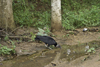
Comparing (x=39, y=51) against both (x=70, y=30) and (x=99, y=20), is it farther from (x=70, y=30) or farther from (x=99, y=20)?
(x=99, y=20)

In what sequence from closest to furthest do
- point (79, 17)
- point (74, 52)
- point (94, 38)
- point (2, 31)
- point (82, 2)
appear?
point (74, 52)
point (2, 31)
point (94, 38)
point (79, 17)
point (82, 2)

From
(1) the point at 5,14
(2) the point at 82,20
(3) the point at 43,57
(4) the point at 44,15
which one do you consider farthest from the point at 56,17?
(3) the point at 43,57

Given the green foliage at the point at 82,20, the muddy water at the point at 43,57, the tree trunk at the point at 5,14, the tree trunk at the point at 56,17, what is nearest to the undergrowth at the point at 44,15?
the green foliage at the point at 82,20

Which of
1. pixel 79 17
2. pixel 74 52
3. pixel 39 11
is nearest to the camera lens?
pixel 74 52

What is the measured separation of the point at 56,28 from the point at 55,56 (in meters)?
2.58

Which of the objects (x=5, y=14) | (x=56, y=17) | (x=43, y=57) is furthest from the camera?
(x=56, y=17)

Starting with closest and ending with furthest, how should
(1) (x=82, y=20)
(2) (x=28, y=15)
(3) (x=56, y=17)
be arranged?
(3) (x=56, y=17), (2) (x=28, y=15), (1) (x=82, y=20)

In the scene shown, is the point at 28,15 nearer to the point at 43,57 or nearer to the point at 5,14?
the point at 5,14

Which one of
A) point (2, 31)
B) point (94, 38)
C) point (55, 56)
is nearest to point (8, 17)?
point (2, 31)

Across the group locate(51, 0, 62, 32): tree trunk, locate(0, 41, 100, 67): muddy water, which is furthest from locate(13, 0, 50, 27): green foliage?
locate(0, 41, 100, 67): muddy water

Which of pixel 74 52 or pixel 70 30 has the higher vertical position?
pixel 70 30

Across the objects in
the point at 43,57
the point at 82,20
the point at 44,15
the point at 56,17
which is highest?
the point at 44,15

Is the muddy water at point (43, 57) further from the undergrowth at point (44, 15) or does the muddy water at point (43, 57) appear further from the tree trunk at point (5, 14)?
the undergrowth at point (44, 15)

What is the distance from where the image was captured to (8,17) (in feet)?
19.3
